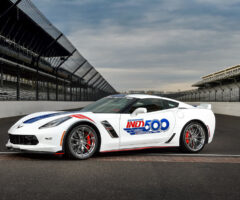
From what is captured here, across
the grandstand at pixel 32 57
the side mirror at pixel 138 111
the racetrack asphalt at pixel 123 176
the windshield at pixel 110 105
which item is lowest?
the racetrack asphalt at pixel 123 176

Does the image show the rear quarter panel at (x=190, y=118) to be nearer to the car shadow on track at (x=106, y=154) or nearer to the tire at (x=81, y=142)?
the car shadow on track at (x=106, y=154)

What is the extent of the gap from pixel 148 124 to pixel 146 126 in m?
0.06

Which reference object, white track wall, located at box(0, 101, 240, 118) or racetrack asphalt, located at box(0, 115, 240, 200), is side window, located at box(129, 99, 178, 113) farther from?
white track wall, located at box(0, 101, 240, 118)

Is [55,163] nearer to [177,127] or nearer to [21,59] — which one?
[177,127]

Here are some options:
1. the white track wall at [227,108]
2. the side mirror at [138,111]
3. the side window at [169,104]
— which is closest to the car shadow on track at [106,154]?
the side mirror at [138,111]

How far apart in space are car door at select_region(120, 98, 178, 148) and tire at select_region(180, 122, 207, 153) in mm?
320

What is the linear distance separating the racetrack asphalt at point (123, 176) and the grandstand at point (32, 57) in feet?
40.1

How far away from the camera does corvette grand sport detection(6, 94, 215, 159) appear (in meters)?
5.97

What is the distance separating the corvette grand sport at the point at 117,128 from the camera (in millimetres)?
5973

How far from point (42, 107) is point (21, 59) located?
3.43 meters

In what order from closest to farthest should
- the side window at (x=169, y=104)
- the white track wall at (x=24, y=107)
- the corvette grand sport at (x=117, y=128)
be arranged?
1. the corvette grand sport at (x=117, y=128)
2. the side window at (x=169, y=104)
3. the white track wall at (x=24, y=107)

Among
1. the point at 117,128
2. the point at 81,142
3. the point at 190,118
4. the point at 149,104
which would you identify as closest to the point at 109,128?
the point at 117,128

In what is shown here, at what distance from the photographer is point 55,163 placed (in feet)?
19.3

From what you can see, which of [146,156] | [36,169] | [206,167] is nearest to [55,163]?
[36,169]
